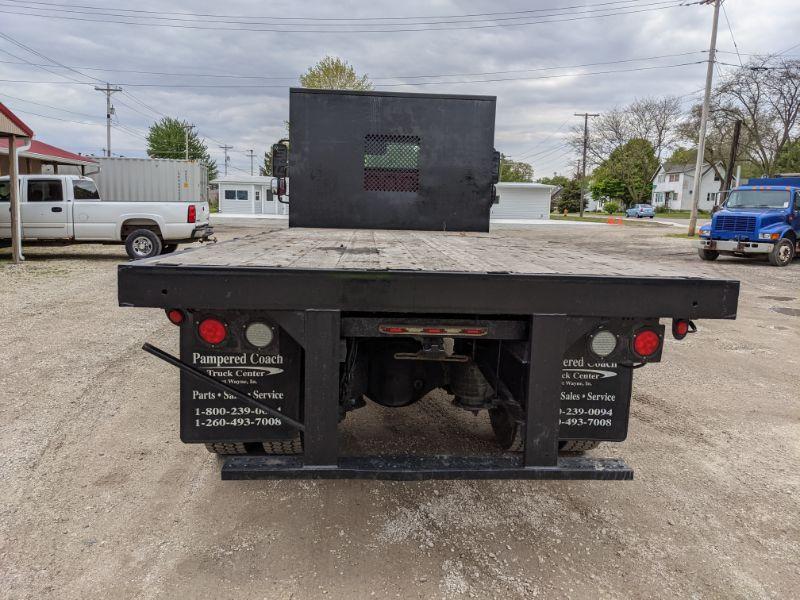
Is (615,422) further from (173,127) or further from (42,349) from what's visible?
(173,127)

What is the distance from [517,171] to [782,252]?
92098mm

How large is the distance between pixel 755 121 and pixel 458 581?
59.1 meters

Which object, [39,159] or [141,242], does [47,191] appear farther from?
Answer: [39,159]

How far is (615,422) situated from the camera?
312cm

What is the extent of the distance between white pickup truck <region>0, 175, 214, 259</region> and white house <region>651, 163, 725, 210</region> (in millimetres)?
78721

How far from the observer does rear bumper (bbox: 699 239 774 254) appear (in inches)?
651

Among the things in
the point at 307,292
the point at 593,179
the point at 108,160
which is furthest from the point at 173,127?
the point at 307,292

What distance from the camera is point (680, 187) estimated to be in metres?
87.3

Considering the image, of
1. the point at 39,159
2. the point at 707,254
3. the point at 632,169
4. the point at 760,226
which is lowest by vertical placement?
the point at 707,254

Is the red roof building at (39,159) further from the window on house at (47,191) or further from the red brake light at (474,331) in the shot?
the red brake light at (474,331)

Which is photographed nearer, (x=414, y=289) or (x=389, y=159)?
(x=414, y=289)

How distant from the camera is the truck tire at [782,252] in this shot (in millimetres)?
16469

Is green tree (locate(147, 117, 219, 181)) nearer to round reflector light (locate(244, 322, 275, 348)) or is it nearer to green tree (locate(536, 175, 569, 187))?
green tree (locate(536, 175, 569, 187))

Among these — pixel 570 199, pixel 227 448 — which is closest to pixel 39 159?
pixel 227 448
